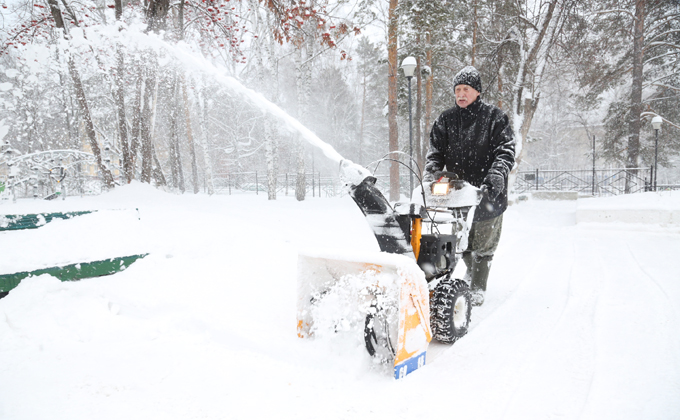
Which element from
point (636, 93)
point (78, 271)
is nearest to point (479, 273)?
point (78, 271)

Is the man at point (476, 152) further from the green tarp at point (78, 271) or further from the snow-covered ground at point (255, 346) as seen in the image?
the green tarp at point (78, 271)

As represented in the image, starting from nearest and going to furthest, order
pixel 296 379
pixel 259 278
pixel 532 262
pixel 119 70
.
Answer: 1. pixel 296 379
2. pixel 259 278
3. pixel 532 262
4. pixel 119 70

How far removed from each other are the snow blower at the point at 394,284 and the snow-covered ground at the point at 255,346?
13 cm

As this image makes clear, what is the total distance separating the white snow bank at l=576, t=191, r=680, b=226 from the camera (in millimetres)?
7602

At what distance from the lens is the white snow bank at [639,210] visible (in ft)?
24.9

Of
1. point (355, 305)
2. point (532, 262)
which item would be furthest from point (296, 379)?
point (532, 262)

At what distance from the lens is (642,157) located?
20.0 m

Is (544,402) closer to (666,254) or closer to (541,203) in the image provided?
(666,254)

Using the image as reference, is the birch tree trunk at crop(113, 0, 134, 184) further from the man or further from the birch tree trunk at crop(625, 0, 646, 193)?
the birch tree trunk at crop(625, 0, 646, 193)

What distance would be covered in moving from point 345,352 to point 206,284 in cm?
174

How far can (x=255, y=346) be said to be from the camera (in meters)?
2.35

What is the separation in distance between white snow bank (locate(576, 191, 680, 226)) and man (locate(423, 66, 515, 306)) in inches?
256

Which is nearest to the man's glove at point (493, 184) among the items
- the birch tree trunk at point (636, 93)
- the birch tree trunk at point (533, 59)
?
the birch tree trunk at point (533, 59)

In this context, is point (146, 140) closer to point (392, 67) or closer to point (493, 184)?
point (392, 67)
